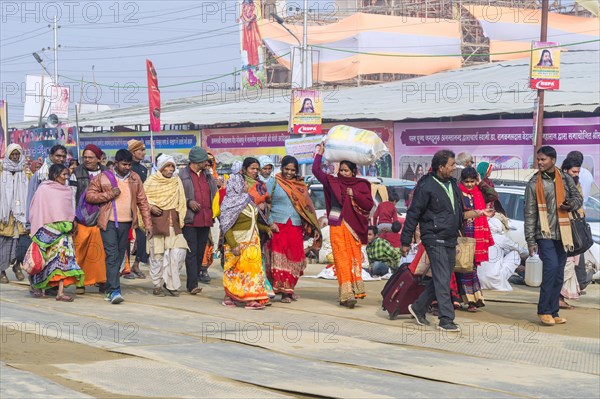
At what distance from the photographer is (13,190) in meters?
14.2

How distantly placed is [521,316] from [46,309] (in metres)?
5.04

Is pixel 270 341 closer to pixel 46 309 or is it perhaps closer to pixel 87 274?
pixel 46 309

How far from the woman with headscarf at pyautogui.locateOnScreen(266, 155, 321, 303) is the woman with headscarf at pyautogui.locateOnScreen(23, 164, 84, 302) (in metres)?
2.27

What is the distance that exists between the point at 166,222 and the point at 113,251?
823 mm

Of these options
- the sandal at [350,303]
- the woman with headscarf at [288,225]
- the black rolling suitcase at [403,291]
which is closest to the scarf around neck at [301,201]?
the woman with headscarf at [288,225]

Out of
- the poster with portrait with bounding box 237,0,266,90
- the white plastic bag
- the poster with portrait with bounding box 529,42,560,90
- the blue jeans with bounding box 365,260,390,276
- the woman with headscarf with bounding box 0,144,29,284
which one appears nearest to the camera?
the white plastic bag

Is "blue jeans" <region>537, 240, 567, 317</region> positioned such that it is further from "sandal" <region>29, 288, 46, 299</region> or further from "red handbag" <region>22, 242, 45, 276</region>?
"sandal" <region>29, 288, 46, 299</region>

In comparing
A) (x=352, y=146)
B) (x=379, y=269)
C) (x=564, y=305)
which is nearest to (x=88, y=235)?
(x=352, y=146)

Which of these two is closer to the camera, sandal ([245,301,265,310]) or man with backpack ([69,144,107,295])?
sandal ([245,301,265,310])

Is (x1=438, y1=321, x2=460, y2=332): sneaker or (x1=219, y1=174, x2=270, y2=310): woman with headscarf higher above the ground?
(x1=219, y1=174, x2=270, y2=310): woman with headscarf

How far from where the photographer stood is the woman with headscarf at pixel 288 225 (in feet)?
38.6

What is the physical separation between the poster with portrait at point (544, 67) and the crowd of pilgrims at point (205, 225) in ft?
41.2

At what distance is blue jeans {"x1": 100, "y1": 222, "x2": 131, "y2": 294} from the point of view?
11719 mm

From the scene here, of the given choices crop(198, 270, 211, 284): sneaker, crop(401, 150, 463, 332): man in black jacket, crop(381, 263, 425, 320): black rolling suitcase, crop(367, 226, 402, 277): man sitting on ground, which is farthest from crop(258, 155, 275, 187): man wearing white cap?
crop(401, 150, 463, 332): man in black jacket
